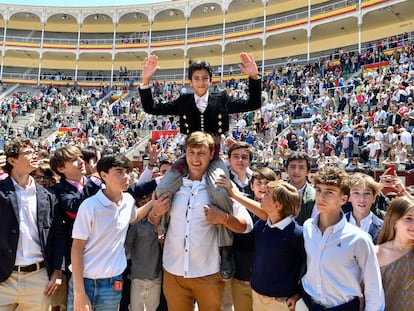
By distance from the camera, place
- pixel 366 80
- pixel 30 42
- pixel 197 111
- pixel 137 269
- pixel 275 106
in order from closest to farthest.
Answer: pixel 197 111, pixel 137 269, pixel 366 80, pixel 275 106, pixel 30 42

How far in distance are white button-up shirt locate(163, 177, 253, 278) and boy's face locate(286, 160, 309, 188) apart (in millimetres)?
1242

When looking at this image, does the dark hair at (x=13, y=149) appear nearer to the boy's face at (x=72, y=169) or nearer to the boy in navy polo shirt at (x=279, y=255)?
the boy's face at (x=72, y=169)

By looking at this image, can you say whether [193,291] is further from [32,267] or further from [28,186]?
[28,186]

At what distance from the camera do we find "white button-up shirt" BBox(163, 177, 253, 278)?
2.55m

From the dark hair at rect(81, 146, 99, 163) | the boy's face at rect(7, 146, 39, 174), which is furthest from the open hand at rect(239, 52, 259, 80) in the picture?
the dark hair at rect(81, 146, 99, 163)

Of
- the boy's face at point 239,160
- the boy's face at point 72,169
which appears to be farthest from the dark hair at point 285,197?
the boy's face at point 72,169

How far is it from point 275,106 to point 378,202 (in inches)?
593

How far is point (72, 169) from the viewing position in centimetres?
325

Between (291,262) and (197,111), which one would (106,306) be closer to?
(291,262)

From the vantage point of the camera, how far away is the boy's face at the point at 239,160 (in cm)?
390

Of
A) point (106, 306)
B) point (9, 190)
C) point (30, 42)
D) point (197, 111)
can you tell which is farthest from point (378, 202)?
point (30, 42)

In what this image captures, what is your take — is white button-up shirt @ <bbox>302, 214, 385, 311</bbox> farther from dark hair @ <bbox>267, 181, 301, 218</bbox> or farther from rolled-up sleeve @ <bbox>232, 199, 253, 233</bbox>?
rolled-up sleeve @ <bbox>232, 199, 253, 233</bbox>

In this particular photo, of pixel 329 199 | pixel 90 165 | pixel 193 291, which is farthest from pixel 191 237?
pixel 90 165

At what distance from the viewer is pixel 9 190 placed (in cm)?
266
